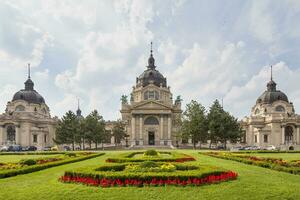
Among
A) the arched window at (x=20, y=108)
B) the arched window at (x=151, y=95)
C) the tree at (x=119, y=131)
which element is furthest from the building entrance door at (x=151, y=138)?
the arched window at (x=20, y=108)

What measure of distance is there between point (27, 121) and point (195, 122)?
131 ft

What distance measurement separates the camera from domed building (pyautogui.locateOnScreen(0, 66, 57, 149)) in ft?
244

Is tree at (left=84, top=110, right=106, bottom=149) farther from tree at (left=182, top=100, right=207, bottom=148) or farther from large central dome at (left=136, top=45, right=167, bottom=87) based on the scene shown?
large central dome at (left=136, top=45, right=167, bottom=87)

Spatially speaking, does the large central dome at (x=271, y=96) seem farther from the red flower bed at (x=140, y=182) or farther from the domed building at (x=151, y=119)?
the red flower bed at (x=140, y=182)

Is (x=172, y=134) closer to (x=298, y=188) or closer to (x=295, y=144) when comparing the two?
(x=295, y=144)

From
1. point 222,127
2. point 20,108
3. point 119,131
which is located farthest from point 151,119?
point 20,108

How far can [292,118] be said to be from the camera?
76.4 m

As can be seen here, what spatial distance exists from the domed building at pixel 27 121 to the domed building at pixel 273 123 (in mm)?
51022

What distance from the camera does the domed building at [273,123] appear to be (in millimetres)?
76500

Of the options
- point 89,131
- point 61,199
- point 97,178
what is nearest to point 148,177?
point 97,178

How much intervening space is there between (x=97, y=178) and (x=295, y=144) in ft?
234

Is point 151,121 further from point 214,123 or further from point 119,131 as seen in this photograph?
point 214,123

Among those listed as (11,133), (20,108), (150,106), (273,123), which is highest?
(150,106)

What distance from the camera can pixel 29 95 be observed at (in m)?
85.3
